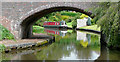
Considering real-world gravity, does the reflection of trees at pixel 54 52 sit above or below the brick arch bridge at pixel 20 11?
below

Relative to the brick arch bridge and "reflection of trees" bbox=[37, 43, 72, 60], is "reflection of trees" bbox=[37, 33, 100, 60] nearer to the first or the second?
"reflection of trees" bbox=[37, 43, 72, 60]

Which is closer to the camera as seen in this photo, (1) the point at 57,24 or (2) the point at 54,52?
(2) the point at 54,52

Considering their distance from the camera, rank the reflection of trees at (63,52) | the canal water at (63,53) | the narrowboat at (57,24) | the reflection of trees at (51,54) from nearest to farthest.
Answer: the canal water at (63,53) < the reflection of trees at (51,54) < the reflection of trees at (63,52) < the narrowboat at (57,24)

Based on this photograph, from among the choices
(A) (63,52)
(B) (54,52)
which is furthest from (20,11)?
(A) (63,52)

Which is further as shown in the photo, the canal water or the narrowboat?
the narrowboat

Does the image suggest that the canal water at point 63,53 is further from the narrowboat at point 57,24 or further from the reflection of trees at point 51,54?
the narrowboat at point 57,24

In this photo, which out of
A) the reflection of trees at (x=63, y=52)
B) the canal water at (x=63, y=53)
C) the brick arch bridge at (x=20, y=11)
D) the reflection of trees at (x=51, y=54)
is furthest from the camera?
the brick arch bridge at (x=20, y=11)

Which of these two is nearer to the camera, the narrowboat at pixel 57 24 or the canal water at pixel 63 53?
the canal water at pixel 63 53

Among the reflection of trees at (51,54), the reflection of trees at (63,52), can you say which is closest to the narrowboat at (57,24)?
the reflection of trees at (63,52)

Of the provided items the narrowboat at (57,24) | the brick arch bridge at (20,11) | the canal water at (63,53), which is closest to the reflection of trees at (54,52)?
the canal water at (63,53)

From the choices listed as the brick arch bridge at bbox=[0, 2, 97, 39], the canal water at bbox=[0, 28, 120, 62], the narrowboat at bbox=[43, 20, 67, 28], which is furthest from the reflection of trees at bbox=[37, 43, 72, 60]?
the narrowboat at bbox=[43, 20, 67, 28]

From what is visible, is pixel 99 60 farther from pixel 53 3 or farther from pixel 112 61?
pixel 53 3

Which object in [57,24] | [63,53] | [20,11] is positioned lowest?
[63,53]

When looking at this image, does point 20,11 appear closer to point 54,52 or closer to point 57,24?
Result: point 54,52
